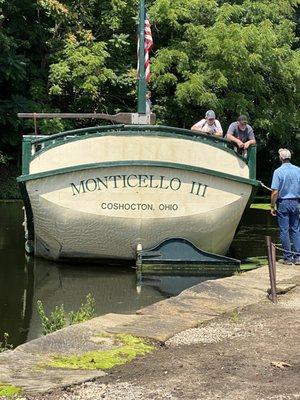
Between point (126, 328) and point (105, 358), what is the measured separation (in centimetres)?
93

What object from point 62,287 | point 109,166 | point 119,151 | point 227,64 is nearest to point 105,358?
point 62,287

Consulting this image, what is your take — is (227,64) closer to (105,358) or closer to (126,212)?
(126,212)

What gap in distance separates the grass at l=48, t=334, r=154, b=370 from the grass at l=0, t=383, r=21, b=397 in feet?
1.87

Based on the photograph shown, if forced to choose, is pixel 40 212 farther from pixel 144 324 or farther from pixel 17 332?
pixel 144 324

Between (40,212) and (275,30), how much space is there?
60.8ft

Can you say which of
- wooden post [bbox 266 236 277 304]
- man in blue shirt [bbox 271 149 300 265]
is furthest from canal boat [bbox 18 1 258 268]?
wooden post [bbox 266 236 277 304]

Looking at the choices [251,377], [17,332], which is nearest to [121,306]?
[17,332]

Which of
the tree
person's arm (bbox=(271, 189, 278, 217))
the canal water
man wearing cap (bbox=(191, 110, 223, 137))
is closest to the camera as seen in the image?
the canal water

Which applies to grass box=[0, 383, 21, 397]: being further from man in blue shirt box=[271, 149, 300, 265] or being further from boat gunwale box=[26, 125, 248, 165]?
boat gunwale box=[26, 125, 248, 165]

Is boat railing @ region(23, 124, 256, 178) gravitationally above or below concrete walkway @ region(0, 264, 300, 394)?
above

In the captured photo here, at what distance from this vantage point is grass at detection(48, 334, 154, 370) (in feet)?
15.5

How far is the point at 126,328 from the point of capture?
583 cm

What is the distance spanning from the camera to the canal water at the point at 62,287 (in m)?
8.03

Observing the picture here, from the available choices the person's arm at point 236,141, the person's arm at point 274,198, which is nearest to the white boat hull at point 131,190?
the person's arm at point 236,141
